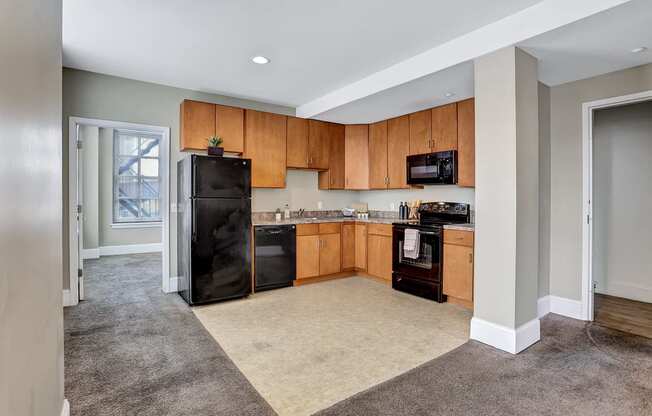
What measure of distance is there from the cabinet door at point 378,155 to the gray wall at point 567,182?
212 cm

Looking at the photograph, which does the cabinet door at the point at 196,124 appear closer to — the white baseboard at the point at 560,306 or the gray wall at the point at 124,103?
the gray wall at the point at 124,103

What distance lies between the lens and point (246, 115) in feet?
14.9

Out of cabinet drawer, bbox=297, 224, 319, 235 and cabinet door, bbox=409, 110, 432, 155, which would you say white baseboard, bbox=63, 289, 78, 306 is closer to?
cabinet drawer, bbox=297, 224, 319, 235

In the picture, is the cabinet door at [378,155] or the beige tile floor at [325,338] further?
the cabinet door at [378,155]

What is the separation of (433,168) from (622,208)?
2.25m

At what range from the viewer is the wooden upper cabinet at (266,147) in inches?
180

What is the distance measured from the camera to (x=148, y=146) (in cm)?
766

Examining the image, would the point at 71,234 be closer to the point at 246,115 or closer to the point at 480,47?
the point at 246,115

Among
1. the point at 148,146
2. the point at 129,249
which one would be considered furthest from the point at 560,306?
the point at 148,146

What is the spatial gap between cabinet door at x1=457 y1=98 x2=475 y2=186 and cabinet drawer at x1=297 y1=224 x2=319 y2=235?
Result: 76.7 inches

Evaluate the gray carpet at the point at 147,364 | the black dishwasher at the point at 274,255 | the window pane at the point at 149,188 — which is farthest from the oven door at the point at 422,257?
the window pane at the point at 149,188

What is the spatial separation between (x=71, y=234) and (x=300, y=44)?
10.5 feet

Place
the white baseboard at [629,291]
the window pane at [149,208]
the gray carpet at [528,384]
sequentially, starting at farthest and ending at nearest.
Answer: the window pane at [149,208]
the white baseboard at [629,291]
the gray carpet at [528,384]

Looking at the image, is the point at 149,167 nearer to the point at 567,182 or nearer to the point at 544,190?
the point at 544,190
